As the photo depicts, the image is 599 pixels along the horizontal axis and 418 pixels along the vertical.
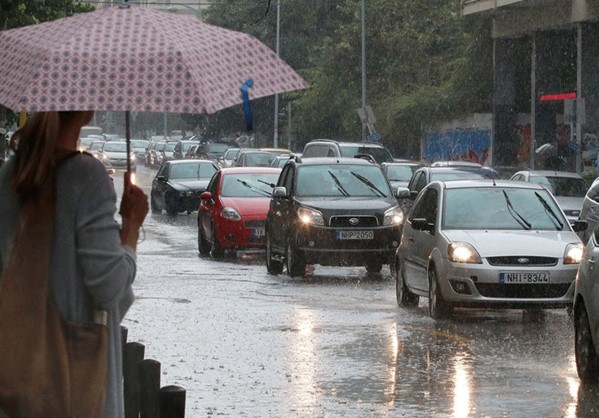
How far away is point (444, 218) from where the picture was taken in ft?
54.0

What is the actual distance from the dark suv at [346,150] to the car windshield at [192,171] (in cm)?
310

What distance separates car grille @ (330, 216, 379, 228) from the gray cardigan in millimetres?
16933

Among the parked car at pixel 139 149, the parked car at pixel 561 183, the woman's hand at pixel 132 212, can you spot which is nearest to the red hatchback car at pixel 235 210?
the parked car at pixel 561 183

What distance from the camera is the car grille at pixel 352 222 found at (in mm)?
21531

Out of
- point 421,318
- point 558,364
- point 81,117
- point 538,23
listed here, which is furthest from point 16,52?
point 538,23

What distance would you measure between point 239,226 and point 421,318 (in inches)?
386

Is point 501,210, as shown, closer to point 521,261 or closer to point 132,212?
point 521,261

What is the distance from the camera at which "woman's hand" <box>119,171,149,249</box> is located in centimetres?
489

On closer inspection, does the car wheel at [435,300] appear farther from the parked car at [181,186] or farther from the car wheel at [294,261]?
the parked car at [181,186]

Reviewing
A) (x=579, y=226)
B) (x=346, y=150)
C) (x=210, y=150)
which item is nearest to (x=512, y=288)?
(x=579, y=226)

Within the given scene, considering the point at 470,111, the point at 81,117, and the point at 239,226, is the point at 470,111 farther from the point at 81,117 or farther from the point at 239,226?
the point at 81,117

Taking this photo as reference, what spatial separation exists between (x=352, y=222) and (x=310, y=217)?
1.88 feet

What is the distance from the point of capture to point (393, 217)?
71.5ft

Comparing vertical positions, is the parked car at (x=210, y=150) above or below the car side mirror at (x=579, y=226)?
below
